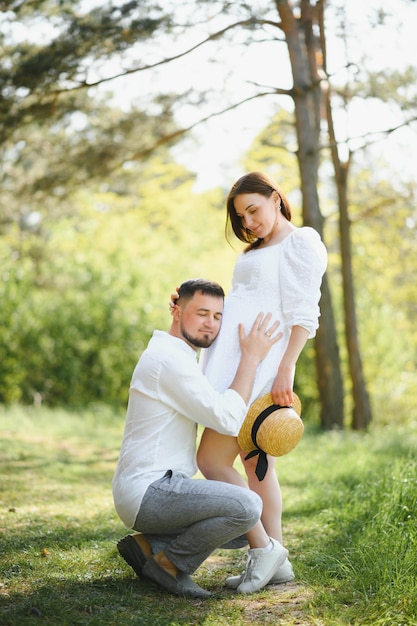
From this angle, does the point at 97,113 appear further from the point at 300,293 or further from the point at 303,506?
the point at 300,293

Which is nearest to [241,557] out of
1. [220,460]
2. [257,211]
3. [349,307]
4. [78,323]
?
[220,460]

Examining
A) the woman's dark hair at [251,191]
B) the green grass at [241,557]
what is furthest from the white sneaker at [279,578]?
the woman's dark hair at [251,191]

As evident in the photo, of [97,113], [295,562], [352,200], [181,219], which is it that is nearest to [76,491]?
[295,562]

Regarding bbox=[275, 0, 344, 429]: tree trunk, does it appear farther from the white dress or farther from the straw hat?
the straw hat

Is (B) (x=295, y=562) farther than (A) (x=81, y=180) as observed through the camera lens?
No

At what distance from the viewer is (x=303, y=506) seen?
470 centimetres

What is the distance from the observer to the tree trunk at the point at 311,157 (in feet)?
27.6

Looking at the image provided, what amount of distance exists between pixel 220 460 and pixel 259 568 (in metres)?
0.45

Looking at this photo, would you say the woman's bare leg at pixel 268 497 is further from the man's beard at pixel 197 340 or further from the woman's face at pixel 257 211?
the woman's face at pixel 257 211

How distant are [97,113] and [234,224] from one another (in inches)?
255

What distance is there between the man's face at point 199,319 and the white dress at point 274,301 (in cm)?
6

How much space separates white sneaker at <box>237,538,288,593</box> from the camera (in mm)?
3082

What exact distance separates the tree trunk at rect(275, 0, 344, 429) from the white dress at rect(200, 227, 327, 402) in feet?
17.7

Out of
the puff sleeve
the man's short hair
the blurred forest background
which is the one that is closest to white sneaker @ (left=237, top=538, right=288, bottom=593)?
the puff sleeve
